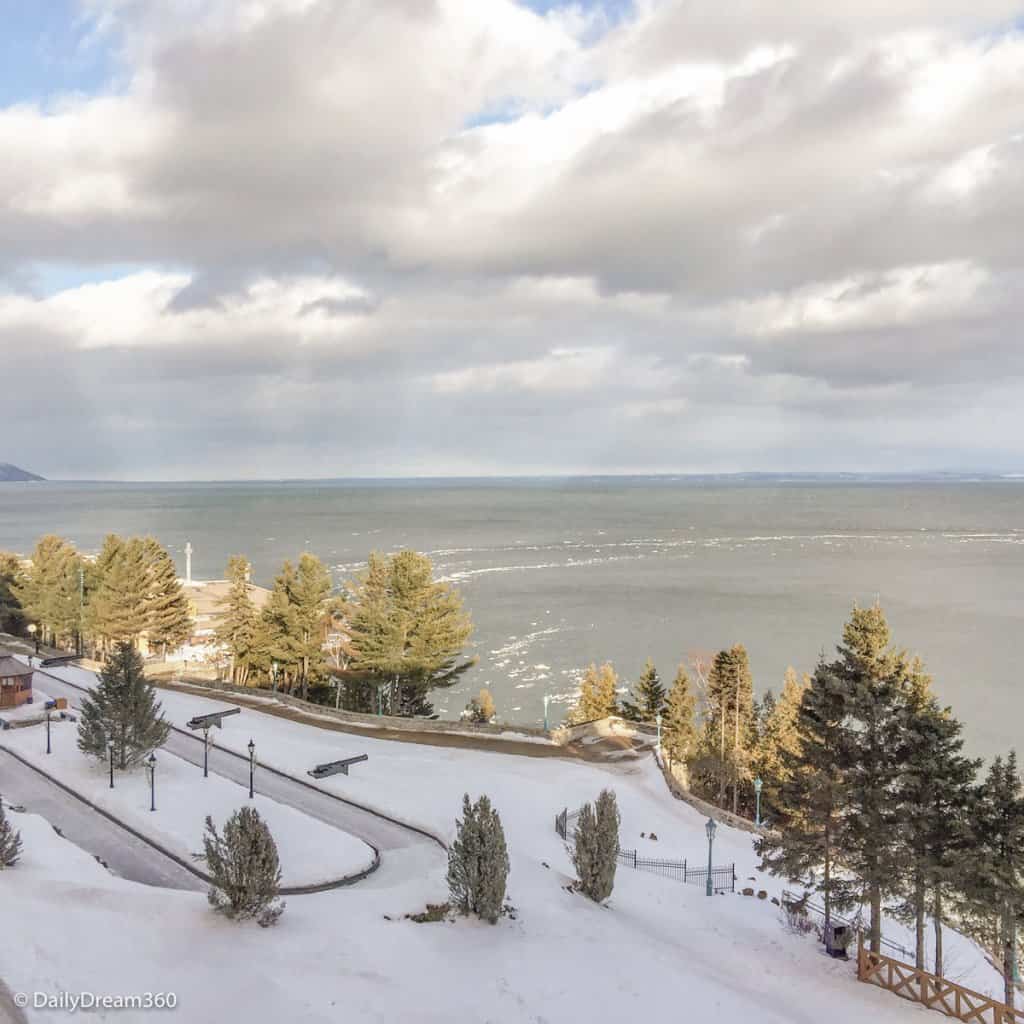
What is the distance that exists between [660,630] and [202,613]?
1742 inches

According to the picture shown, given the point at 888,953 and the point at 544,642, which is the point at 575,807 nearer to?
the point at 888,953

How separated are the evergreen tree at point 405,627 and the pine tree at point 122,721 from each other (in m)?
15.7

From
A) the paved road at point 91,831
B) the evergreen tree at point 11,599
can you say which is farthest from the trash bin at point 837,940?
the evergreen tree at point 11,599

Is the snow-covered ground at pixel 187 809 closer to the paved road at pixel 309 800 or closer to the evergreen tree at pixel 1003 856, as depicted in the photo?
the paved road at pixel 309 800

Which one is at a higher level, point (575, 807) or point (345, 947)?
point (345, 947)

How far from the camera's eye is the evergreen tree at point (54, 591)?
177 ft

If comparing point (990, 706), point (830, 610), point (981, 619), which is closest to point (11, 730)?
point (990, 706)

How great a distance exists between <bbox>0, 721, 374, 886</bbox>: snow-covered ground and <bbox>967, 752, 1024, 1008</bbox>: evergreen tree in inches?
540

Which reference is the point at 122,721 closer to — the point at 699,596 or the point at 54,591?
the point at 54,591

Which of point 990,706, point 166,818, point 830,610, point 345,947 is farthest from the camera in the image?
point 830,610

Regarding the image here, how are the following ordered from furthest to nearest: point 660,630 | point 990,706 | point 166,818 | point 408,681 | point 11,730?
point 660,630 → point 990,706 → point 408,681 → point 11,730 → point 166,818

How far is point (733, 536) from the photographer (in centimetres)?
18200

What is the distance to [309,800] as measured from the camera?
79.7 ft

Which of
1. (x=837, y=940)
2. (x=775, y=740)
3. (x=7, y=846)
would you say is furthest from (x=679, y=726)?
(x=7, y=846)
